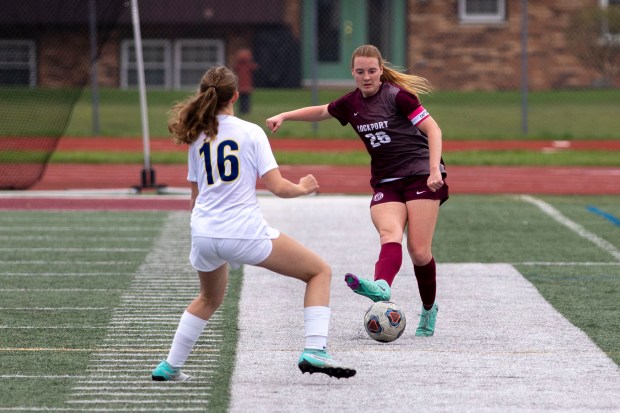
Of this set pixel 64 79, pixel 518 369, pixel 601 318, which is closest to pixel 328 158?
pixel 64 79

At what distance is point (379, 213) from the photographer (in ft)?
26.4

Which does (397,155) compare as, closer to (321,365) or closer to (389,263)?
(389,263)

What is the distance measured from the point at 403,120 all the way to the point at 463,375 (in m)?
1.82

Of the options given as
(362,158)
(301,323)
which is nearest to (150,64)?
(362,158)

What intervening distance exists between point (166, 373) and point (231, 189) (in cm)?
107

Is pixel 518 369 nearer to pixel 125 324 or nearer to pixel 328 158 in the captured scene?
pixel 125 324

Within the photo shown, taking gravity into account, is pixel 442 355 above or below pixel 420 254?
below

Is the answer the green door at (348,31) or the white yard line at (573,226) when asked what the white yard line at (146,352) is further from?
the green door at (348,31)

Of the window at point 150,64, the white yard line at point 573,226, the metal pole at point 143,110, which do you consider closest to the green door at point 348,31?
the window at point 150,64

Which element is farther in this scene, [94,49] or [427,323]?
[94,49]

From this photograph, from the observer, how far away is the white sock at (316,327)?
6551 mm

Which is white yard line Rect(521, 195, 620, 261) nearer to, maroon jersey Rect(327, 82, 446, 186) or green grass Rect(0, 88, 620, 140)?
maroon jersey Rect(327, 82, 446, 186)

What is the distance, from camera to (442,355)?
745cm

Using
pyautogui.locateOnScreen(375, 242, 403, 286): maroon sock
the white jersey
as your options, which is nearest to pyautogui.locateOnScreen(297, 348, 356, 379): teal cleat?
the white jersey
